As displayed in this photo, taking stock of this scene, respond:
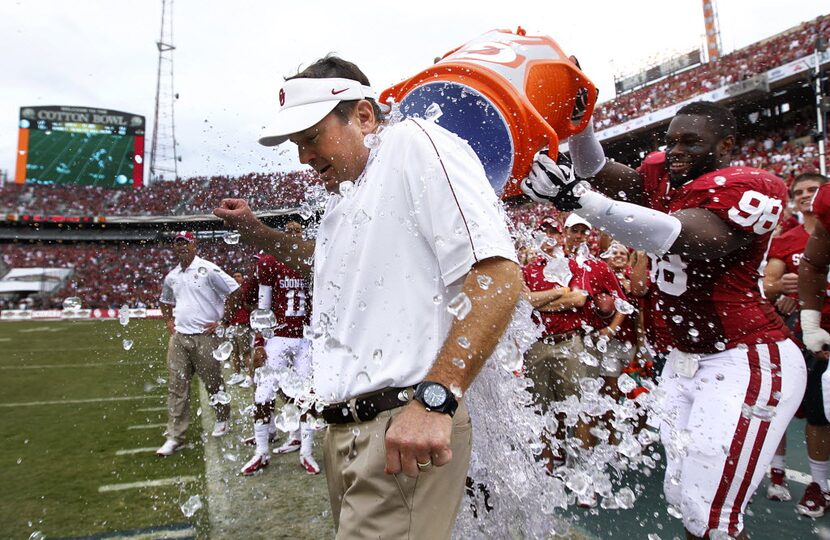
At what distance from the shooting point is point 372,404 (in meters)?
1.53

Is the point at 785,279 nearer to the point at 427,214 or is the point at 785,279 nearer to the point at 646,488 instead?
the point at 646,488

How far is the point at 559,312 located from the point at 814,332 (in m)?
1.73

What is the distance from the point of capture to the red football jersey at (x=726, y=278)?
2.14 metres

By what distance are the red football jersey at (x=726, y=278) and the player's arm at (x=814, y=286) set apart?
0.93 meters

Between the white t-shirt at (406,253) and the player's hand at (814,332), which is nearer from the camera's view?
the white t-shirt at (406,253)

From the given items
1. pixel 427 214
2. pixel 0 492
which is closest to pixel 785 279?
pixel 427 214

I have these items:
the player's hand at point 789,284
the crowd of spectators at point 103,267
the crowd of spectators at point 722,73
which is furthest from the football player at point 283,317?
the crowd of spectators at point 103,267

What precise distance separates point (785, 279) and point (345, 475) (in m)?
3.99

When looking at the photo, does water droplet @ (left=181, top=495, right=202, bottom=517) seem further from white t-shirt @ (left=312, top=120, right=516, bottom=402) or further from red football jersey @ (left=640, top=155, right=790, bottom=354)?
red football jersey @ (left=640, top=155, right=790, bottom=354)

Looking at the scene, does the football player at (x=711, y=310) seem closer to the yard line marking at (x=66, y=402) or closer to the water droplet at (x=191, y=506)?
the water droplet at (x=191, y=506)

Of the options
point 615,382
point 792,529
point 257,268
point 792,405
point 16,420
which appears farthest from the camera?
point 16,420

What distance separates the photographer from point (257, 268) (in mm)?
5656

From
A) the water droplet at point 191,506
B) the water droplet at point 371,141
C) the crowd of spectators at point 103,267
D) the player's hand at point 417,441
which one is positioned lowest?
the water droplet at point 191,506

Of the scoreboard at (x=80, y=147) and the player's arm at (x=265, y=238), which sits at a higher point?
the scoreboard at (x=80, y=147)
